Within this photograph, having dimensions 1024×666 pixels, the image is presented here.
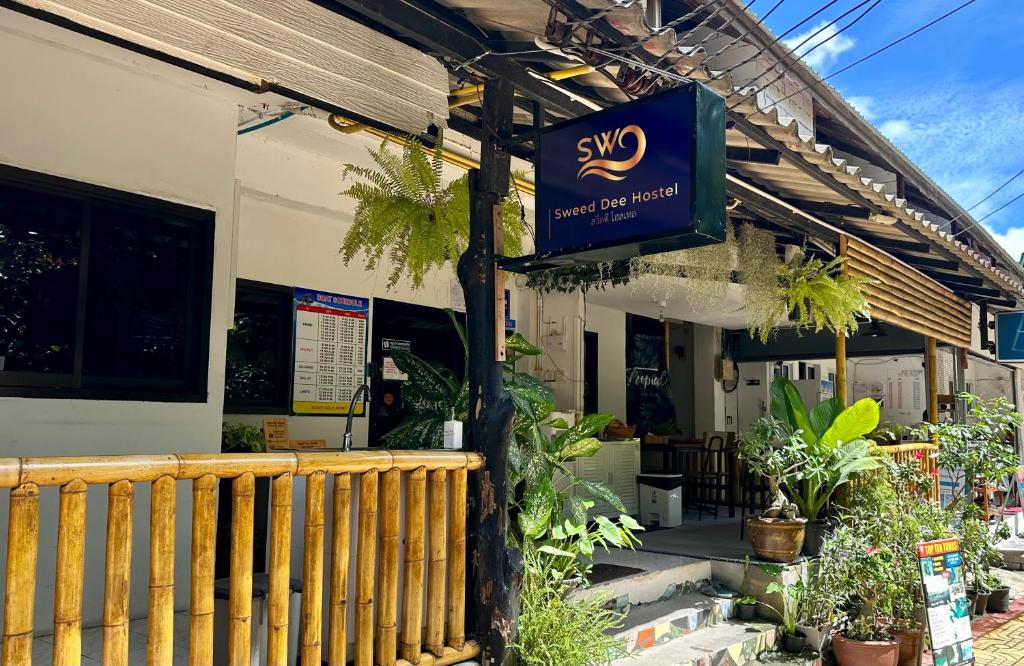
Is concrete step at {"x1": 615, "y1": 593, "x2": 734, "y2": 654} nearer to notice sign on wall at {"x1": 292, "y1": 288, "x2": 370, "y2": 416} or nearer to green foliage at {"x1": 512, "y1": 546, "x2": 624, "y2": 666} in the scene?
green foliage at {"x1": 512, "y1": 546, "x2": 624, "y2": 666}

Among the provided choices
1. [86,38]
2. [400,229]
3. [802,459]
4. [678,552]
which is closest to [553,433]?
[678,552]

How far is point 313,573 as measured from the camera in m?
3.24

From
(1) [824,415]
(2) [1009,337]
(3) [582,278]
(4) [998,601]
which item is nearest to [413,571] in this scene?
(3) [582,278]

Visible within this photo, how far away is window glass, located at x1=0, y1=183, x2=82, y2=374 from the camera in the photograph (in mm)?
4059

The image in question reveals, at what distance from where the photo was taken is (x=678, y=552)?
6.43 m

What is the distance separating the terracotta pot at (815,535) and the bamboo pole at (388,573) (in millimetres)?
4109

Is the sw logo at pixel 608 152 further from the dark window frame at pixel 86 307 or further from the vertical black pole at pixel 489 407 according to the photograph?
the dark window frame at pixel 86 307

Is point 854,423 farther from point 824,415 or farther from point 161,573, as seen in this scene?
point 161,573

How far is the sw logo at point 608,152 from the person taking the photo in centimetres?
365

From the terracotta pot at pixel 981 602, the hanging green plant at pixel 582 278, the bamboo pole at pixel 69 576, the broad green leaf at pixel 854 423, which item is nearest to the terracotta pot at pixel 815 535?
the broad green leaf at pixel 854 423

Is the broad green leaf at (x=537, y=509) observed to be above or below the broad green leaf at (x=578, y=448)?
below

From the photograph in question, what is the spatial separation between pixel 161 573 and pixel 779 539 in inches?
178

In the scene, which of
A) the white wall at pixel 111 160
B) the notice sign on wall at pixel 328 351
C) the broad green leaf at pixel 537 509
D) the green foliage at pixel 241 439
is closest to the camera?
the white wall at pixel 111 160

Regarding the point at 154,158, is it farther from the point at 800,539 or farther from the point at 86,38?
the point at 800,539
